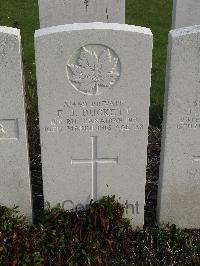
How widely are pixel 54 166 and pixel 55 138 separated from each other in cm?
31

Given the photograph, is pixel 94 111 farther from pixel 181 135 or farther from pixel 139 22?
pixel 139 22

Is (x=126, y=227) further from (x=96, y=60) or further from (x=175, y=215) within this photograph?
(x=96, y=60)

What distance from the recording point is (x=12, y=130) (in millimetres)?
4262

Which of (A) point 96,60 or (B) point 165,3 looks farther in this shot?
(B) point 165,3

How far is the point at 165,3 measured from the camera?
1145cm

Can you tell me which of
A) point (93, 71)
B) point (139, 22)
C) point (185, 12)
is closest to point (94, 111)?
point (93, 71)

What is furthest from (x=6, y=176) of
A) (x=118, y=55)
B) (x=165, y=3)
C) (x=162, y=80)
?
(x=165, y=3)

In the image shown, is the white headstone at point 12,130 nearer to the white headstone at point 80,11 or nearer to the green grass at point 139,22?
the white headstone at point 80,11

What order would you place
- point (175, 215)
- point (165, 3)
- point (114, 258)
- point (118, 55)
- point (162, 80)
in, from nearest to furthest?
point (118, 55)
point (114, 258)
point (175, 215)
point (162, 80)
point (165, 3)

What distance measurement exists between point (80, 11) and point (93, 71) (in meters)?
2.50

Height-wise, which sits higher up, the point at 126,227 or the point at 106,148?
the point at 106,148

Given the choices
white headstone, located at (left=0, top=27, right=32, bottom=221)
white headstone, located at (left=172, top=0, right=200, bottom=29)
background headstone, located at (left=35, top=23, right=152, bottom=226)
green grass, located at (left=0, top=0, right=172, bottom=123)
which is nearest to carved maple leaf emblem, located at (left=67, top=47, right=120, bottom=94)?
background headstone, located at (left=35, top=23, right=152, bottom=226)

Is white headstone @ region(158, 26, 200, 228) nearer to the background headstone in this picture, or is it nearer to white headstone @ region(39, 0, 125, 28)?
the background headstone

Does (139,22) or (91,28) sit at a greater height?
(139,22)
